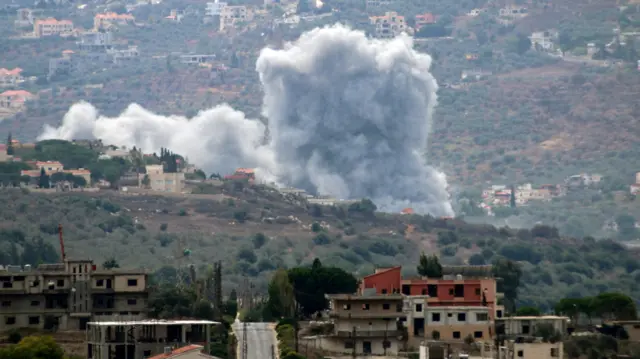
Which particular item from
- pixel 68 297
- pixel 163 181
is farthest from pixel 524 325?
pixel 163 181

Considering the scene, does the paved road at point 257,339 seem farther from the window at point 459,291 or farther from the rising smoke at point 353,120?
the rising smoke at point 353,120

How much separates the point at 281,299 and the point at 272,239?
67019mm

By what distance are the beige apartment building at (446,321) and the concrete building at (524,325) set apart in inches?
19.3

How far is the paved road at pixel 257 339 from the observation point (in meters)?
62.2

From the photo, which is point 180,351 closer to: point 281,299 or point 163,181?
point 281,299

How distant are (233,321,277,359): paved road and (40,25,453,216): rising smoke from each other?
309ft

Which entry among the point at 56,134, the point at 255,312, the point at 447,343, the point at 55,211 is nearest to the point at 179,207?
the point at 55,211

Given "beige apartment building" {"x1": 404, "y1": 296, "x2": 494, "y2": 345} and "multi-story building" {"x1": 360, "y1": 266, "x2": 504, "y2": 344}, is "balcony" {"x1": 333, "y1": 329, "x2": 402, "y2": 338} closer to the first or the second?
"multi-story building" {"x1": 360, "y1": 266, "x2": 504, "y2": 344}

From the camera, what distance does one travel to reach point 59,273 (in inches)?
2876

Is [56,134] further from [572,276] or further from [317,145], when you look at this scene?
[572,276]

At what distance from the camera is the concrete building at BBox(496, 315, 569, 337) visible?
228 feet

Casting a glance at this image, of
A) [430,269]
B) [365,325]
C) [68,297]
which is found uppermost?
[430,269]

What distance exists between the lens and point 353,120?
16375cm

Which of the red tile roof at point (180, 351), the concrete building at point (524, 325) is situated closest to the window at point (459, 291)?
the concrete building at point (524, 325)
